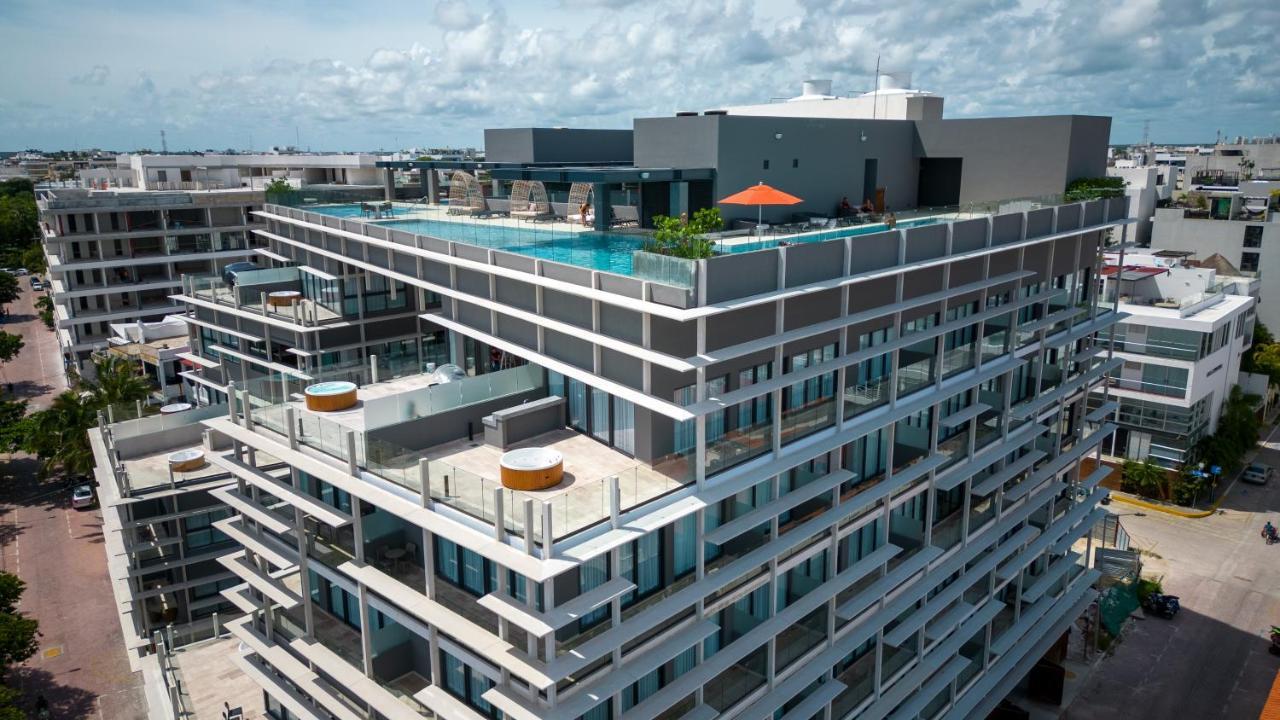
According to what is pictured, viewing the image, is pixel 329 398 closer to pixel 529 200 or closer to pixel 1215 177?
pixel 529 200

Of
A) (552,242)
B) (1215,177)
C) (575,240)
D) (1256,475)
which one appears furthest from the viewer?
(1215,177)

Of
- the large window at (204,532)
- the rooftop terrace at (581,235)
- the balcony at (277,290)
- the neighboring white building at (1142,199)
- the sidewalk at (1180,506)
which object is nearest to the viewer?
the rooftop terrace at (581,235)

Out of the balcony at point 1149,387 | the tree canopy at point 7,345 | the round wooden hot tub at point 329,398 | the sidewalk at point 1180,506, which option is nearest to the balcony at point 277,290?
the round wooden hot tub at point 329,398

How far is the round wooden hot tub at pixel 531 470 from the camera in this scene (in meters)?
21.3

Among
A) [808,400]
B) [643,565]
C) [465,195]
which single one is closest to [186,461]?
[465,195]

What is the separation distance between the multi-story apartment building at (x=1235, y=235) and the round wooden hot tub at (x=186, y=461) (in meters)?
87.9

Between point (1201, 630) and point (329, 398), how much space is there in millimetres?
45917

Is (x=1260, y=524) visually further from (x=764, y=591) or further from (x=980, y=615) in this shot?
(x=764, y=591)

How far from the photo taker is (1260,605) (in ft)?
156

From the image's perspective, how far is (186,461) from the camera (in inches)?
1495

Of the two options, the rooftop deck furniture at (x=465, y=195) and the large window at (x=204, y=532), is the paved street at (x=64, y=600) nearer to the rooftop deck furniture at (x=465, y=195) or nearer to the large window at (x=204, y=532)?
the large window at (x=204, y=532)

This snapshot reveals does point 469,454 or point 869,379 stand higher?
point 869,379

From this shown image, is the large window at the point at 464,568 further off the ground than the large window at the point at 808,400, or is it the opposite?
the large window at the point at 808,400

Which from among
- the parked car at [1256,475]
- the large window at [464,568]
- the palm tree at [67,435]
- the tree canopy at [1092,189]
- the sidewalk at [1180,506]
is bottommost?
the sidewalk at [1180,506]
